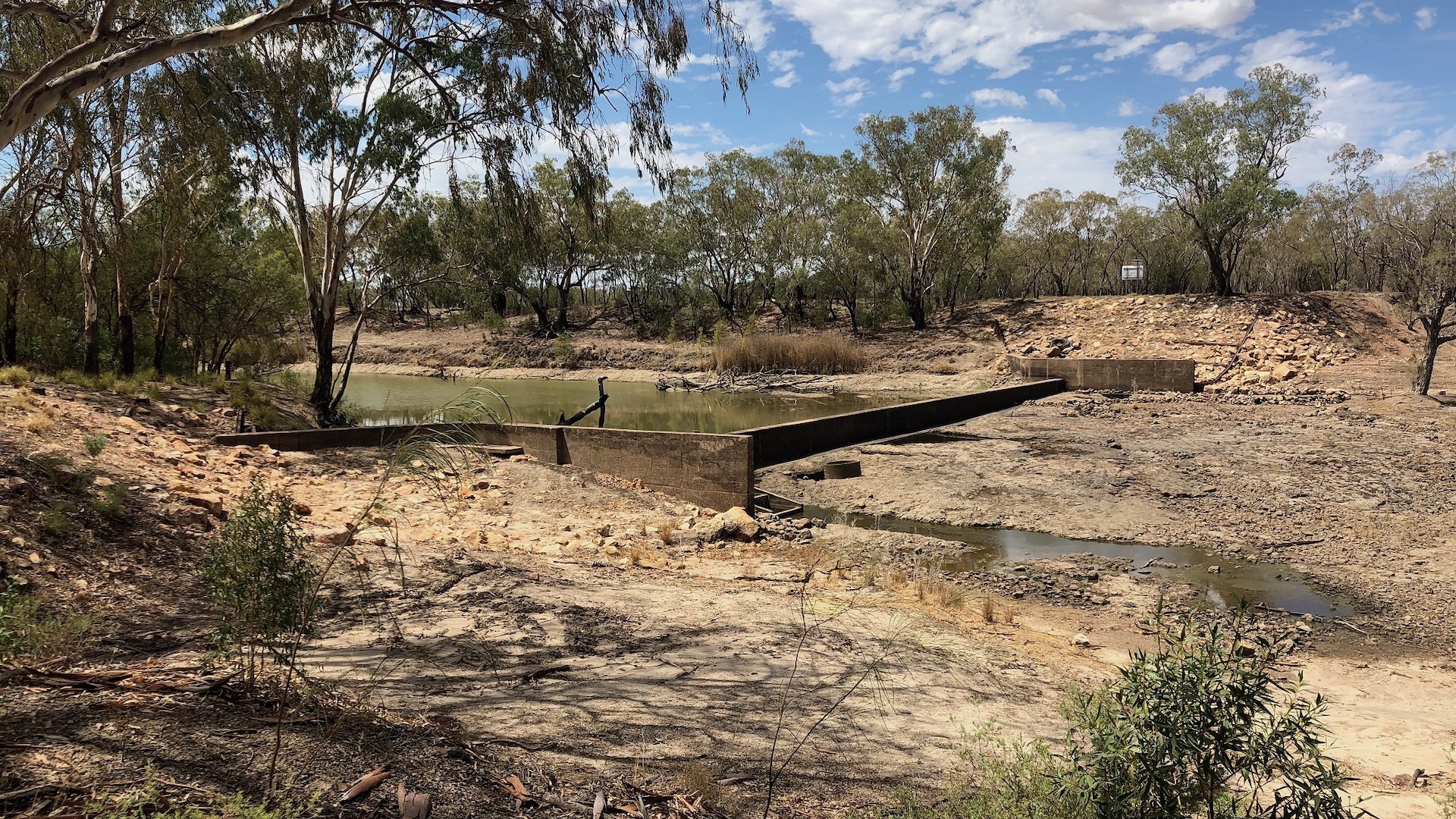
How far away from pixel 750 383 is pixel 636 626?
28.9 metres

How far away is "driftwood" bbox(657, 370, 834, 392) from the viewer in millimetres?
33406

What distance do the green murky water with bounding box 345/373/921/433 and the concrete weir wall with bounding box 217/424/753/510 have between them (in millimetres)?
7955

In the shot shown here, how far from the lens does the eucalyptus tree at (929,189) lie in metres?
39.0

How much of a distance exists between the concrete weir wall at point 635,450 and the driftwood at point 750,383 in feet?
65.2

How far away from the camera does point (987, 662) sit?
236 inches

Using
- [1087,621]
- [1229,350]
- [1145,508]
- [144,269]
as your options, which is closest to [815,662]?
[1087,621]

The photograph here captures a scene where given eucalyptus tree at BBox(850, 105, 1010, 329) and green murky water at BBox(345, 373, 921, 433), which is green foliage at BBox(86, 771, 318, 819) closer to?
green murky water at BBox(345, 373, 921, 433)

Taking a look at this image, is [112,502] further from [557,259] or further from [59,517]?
[557,259]

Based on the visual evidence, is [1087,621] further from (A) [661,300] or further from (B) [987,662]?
(A) [661,300]

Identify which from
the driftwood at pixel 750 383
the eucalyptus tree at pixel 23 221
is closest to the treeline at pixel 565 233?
A: the eucalyptus tree at pixel 23 221

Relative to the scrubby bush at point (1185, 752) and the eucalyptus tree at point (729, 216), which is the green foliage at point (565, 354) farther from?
the scrubby bush at point (1185, 752)

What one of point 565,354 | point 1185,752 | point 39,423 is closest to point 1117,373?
point 565,354

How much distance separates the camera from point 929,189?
39.8m

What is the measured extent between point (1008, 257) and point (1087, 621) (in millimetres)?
51451
